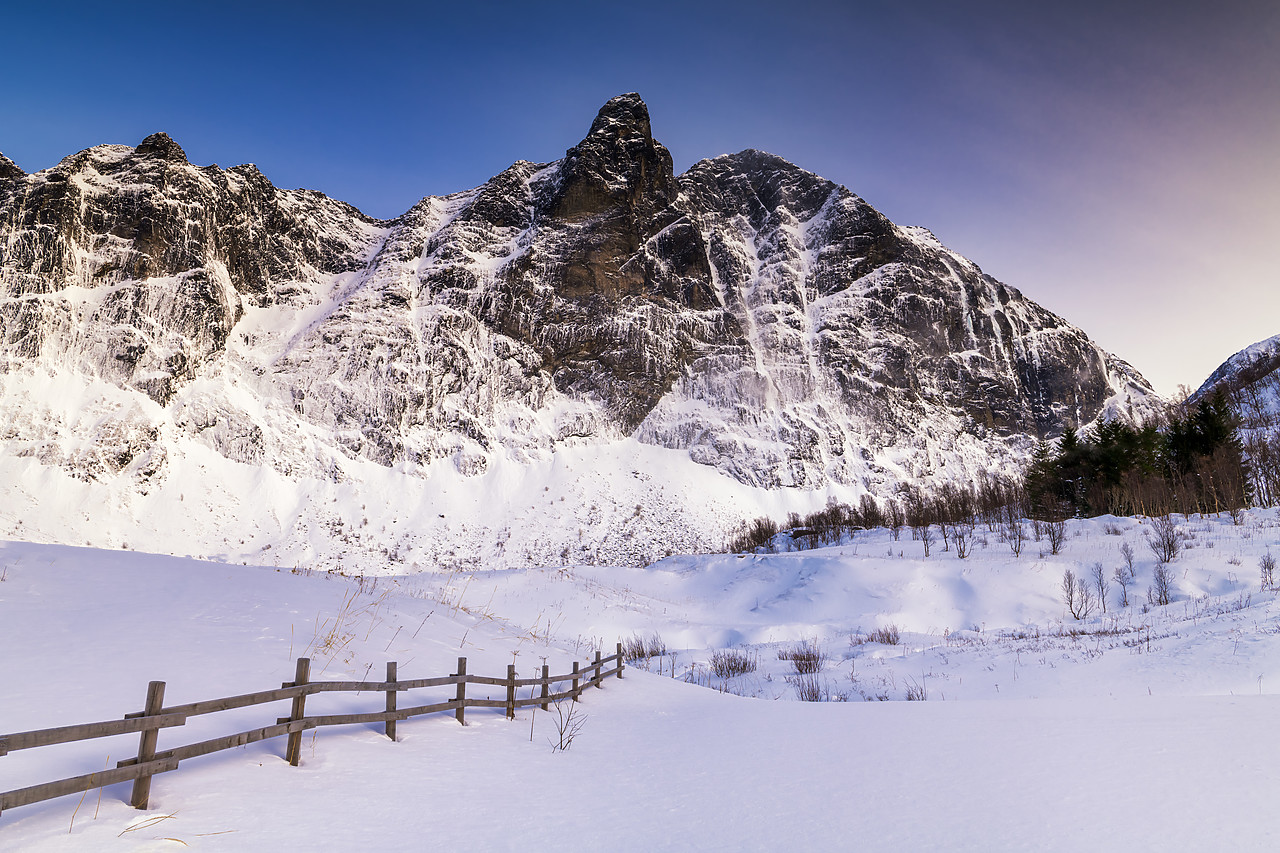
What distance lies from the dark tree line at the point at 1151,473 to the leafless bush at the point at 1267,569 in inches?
717

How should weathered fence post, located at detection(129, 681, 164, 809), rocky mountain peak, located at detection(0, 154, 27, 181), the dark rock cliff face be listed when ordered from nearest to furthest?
1. weathered fence post, located at detection(129, 681, 164, 809)
2. the dark rock cliff face
3. rocky mountain peak, located at detection(0, 154, 27, 181)

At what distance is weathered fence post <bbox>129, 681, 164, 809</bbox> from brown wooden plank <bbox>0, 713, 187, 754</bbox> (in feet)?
0.19

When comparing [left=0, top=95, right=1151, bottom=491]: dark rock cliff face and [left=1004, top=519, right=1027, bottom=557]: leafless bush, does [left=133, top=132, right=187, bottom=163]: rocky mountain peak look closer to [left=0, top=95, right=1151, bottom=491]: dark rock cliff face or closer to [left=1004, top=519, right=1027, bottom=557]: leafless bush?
[left=0, top=95, right=1151, bottom=491]: dark rock cliff face

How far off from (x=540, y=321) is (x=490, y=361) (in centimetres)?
1019

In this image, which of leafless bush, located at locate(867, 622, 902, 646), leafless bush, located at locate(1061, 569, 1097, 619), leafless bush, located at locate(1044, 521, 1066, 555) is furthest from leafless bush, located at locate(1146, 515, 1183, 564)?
leafless bush, located at locate(867, 622, 902, 646)

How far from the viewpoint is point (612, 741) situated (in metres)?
8.23

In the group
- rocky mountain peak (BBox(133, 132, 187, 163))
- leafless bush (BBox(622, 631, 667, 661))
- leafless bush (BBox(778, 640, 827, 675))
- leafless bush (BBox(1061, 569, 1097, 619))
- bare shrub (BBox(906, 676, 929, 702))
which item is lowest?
leafless bush (BBox(622, 631, 667, 661))

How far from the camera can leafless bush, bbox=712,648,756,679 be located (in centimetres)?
1853

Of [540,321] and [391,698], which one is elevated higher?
[540,321]

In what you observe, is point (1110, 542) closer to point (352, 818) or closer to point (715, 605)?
point (715, 605)

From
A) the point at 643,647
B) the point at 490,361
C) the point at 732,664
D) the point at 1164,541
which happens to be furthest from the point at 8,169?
the point at 1164,541

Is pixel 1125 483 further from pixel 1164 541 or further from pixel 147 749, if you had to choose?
pixel 147 749

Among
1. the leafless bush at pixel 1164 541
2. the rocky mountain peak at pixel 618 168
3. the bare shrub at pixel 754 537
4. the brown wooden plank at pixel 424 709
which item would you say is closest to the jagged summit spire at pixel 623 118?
the rocky mountain peak at pixel 618 168

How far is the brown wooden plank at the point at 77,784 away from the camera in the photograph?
3.13 meters
